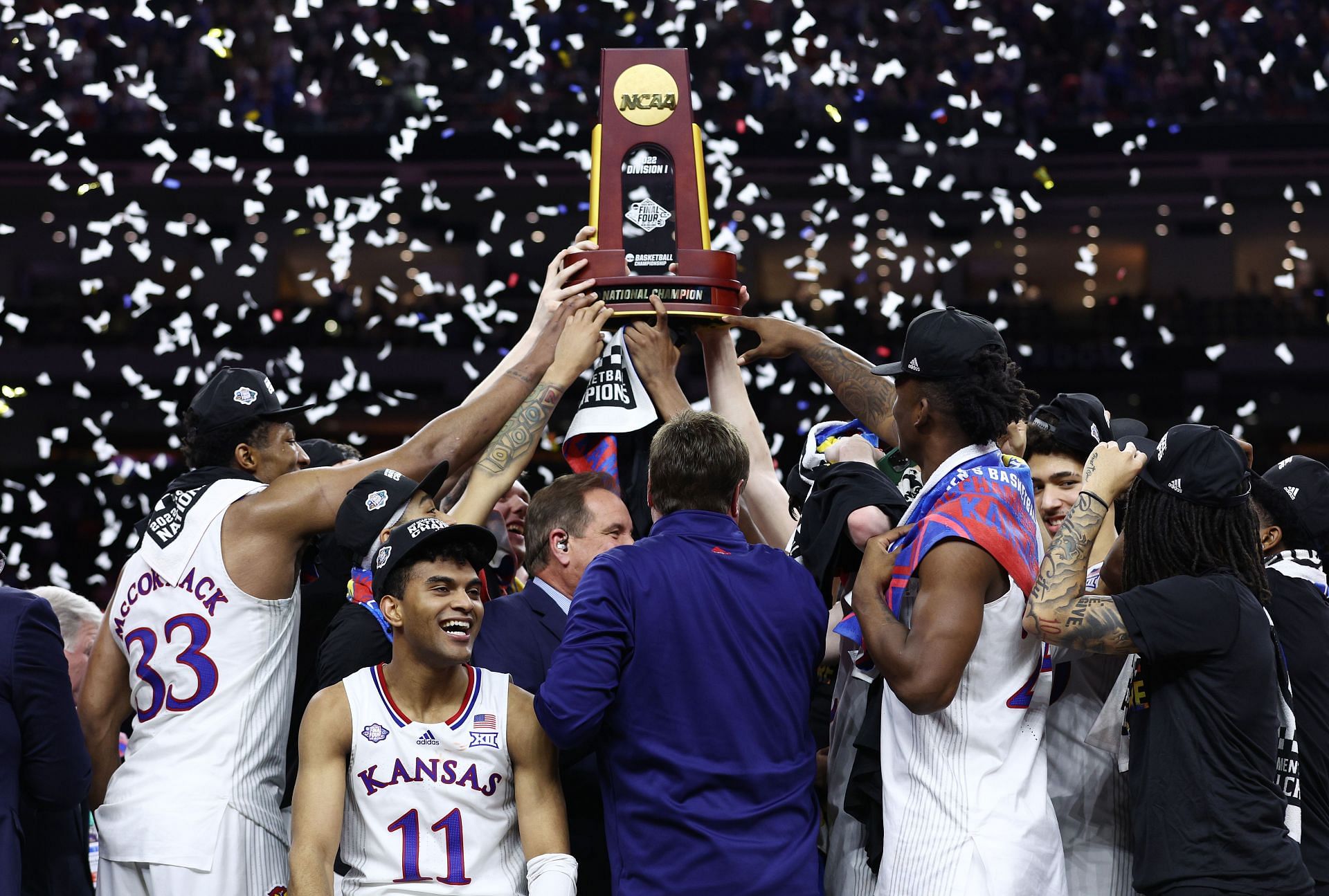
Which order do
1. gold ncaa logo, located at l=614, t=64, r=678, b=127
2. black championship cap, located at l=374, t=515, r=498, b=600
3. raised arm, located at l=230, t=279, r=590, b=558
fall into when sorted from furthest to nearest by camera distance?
gold ncaa logo, located at l=614, t=64, r=678, b=127 < raised arm, located at l=230, t=279, r=590, b=558 < black championship cap, located at l=374, t=515, r=498, b=600

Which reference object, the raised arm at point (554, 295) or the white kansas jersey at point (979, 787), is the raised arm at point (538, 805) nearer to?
the white kansas jersey at point (979, 787)

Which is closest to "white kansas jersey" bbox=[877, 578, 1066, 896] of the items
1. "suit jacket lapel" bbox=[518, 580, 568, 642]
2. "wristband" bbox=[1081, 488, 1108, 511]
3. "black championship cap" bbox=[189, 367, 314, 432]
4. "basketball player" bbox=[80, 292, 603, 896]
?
"wristband" bbox=[1081, 488, 1108, 511]

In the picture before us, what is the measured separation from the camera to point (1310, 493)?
10.9ft

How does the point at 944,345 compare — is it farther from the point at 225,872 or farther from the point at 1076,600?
the point at 225,872

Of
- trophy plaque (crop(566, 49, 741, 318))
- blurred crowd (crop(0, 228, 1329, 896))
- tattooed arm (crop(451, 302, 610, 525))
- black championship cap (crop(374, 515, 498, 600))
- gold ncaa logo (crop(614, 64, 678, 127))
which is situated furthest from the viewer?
gold ncaa logo (crop(614, 64, 678, 127))

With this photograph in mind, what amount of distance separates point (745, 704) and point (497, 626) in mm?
730

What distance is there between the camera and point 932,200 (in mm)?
16859

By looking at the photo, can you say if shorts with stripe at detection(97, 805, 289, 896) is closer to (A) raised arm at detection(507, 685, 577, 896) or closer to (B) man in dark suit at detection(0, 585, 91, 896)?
(B) man in dark suit at detection(0, 585, 91, 896)

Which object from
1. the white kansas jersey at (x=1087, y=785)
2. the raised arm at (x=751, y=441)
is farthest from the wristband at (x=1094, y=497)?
the raised arm at (x=751, y=441)

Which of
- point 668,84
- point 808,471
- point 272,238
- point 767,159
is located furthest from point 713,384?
point 272,238

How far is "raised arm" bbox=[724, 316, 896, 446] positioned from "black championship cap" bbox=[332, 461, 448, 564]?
92cm

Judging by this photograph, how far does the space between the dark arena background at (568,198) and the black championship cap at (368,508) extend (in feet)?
37.5

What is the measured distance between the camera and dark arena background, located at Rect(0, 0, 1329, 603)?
15531 millimetres

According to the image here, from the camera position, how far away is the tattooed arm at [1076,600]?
8.13 ft
